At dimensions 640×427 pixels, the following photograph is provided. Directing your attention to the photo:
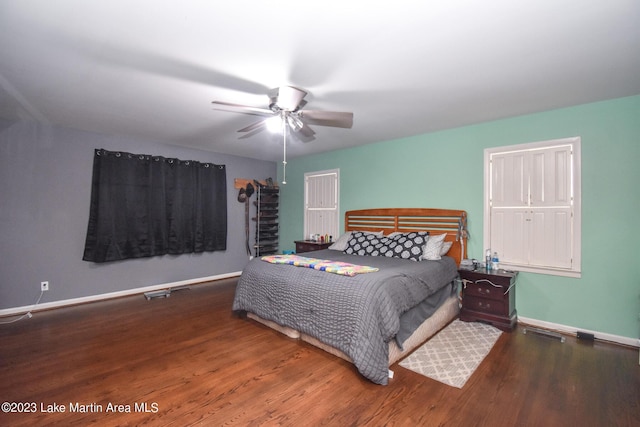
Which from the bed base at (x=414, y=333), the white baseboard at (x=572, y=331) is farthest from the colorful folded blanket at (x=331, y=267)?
the white baseboard at (x=572, y=331)

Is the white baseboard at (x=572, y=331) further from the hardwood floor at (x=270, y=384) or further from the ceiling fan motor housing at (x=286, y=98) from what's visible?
the ceiling fan motor housing at (x=286, y=98)

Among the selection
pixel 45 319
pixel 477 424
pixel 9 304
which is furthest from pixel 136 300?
pixel 477 424

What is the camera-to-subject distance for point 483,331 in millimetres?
3109

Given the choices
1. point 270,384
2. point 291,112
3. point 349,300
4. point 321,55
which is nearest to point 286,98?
point 291,112

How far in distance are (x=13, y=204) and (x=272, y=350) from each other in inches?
149

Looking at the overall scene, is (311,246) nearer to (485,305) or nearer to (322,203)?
(322,203)

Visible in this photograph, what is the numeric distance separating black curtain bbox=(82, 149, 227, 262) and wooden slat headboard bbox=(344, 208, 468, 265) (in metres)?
2.52

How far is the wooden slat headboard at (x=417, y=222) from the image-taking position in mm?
3816

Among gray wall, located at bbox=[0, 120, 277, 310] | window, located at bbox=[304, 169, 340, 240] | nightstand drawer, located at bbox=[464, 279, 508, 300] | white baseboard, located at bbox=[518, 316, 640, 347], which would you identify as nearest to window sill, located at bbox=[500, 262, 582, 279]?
nightstand drawer, located at bbox=[464, 279, 508, 300]

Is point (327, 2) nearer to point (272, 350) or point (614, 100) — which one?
point (272, 350)

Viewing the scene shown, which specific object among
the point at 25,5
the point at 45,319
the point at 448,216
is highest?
the point at 25,5

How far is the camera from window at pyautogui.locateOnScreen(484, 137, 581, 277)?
3.10 m

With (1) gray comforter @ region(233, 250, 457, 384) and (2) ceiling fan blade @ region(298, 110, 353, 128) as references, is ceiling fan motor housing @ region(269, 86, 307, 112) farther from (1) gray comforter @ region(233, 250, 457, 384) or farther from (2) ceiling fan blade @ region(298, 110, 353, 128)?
(1) gray comforter @ region(233, 250, 457, 384)

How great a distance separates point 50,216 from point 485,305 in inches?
220
